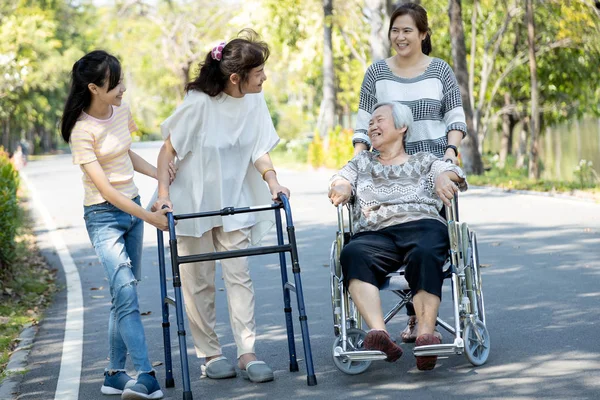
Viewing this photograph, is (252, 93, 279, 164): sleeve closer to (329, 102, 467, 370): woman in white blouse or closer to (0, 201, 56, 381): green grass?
(329, 102, 467, 370): woman in white blouse

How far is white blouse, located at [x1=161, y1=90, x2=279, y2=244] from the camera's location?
19.1 ft

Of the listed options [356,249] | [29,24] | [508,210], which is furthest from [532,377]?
[29,24]

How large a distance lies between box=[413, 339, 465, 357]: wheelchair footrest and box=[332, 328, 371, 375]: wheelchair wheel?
16.7 inches

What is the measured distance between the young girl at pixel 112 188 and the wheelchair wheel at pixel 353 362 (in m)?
0.98

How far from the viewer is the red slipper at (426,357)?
548 cm

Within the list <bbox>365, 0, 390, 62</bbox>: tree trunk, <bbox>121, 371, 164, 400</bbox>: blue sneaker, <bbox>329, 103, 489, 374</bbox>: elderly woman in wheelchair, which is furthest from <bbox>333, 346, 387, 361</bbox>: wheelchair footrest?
<bbox>365, 0, 390, 62</bbox>: tree trunk

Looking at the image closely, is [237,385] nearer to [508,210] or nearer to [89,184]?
[89,184]

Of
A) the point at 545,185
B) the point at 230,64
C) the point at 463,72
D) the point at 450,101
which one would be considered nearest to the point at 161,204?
the point at 230,64

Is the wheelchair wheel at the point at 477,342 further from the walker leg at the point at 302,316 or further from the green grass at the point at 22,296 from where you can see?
the green grass at the point at 22,296

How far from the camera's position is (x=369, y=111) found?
6.64m

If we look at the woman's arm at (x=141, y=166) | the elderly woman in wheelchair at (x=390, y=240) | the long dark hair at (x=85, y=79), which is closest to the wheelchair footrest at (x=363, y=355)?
the elderly woman in wheelchair at (x=390, y=240)

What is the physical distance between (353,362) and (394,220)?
0.85 metres

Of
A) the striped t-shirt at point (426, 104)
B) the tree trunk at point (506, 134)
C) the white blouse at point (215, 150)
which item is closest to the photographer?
the white blouse at point (215, 150)

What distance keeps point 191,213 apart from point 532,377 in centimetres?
201
